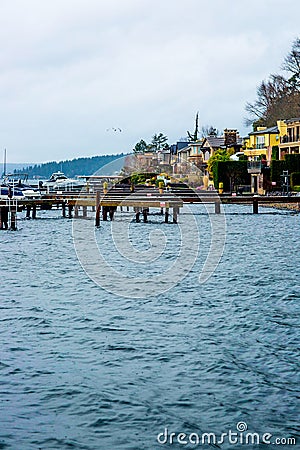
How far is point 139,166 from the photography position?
7131 centimetres

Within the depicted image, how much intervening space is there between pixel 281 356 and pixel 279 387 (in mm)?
1583

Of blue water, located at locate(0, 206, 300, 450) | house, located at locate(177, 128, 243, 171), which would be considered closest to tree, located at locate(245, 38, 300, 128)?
house, located at locate(177, 128, 243, 171)

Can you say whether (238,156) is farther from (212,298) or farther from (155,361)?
(155,361)

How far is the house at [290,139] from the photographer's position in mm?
80375

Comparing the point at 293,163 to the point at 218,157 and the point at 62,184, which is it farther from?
the point at 62,184

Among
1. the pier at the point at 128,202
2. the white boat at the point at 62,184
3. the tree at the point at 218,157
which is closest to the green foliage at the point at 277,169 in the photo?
the tree at the point at 218,157

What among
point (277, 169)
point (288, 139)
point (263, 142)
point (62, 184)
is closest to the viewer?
point (277, 169)

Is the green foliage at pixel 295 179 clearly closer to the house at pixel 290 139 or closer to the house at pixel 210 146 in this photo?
the house at pixel 290 139

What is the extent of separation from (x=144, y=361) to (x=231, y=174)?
71568 millimetres

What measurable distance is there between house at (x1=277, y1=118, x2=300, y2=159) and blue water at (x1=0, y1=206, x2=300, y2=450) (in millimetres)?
59876

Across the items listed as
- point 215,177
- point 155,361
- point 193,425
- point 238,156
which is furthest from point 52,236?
point 238,156

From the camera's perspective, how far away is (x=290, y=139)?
269 feet

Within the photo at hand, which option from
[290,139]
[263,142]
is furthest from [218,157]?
[290,139]

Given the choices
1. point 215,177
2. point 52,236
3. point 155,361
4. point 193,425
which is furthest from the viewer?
point 215,177
